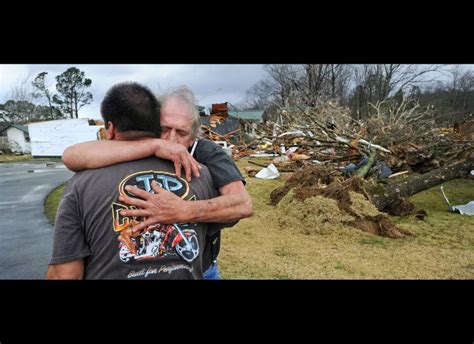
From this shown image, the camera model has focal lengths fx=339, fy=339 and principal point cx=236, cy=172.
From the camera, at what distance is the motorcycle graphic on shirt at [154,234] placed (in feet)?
3.54

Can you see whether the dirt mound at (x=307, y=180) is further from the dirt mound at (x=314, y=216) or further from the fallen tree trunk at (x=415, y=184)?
the fallen tree trunk at (x=415, y=184)

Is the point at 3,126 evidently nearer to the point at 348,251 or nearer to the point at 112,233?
the point at 348,251

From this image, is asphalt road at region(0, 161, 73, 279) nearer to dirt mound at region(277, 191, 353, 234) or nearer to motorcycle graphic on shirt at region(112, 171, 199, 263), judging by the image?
motorcycle graphic on shirt at region(112, 171, 199, 263)

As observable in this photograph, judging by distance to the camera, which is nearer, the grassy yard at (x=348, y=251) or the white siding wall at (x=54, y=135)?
the grassy yard at (x=348, y=251)

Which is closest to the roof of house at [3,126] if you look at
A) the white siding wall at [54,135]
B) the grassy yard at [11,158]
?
the white siding wall at [54,135]

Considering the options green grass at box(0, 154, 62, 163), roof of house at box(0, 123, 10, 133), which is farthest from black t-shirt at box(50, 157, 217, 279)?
green grass at box(0, 154, 62, 163)

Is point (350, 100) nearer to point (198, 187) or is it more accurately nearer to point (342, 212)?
point (342, 212)

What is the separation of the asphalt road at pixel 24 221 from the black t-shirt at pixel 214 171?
2.65 meters

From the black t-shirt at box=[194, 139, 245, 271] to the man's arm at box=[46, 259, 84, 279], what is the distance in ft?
1.60

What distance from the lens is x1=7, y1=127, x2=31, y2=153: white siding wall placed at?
8.21 metres

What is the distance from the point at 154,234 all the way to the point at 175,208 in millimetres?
109

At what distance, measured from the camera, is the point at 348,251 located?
4.35m

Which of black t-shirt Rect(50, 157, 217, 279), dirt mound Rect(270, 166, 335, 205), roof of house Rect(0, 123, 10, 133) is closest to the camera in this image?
black t-shirt Rect(50, 157, 217, 279)
